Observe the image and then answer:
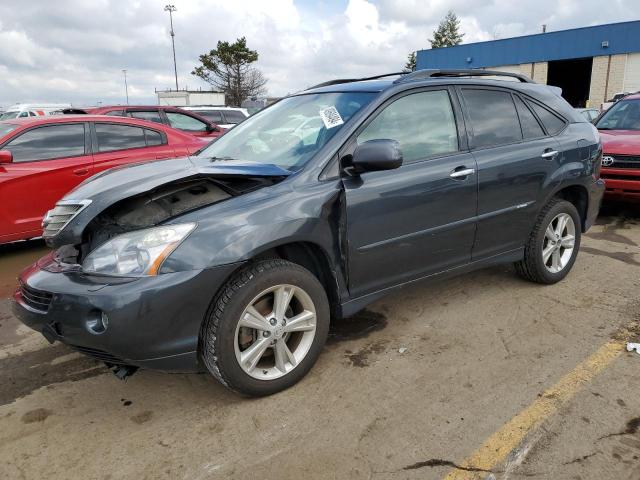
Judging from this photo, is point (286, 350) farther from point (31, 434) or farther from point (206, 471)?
point (31, 434)

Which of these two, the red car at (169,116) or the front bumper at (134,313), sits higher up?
the red car at (169,116)

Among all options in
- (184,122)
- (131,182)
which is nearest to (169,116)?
(184,122)

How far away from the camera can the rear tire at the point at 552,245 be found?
4066mm

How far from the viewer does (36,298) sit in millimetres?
2561

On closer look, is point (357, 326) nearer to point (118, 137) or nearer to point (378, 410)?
point (378, 410)

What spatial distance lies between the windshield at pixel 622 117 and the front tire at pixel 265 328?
670 cm

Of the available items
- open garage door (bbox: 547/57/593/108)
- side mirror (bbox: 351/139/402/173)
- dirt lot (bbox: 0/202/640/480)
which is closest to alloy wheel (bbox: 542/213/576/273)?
dirt lot (bbox: 0/202/640/480)

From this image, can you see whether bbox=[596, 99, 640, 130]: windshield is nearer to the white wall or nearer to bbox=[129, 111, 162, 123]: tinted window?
bbox=[129, 111, 162, 123]: tinted window

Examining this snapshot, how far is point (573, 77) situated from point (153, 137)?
37.6 metres

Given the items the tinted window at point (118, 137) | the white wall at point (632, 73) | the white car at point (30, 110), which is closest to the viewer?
the tinted window at point (118, 137)

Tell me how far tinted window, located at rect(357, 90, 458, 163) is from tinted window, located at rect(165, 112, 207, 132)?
25.6 ft

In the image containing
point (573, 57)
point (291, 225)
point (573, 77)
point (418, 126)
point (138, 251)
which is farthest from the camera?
point (573, 77)

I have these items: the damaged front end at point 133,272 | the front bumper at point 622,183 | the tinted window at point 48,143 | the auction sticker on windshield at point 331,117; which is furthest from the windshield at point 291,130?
the front bumper at point 622,183

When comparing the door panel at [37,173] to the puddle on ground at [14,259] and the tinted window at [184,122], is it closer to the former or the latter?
the puddle on ground at [14,259]
